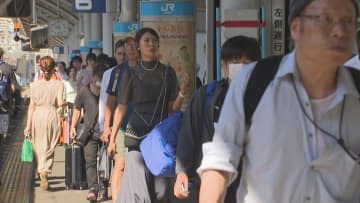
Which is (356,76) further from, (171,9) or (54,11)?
(54,11)

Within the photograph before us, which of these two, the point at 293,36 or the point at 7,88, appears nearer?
the point at 293,36

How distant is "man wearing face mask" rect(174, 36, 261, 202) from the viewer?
13.8 ft

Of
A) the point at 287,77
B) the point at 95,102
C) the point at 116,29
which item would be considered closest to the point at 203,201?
the point at 287,77

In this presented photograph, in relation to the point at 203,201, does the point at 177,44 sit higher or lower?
higher

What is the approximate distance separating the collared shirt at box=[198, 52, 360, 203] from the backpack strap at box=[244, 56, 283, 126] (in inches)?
0.6

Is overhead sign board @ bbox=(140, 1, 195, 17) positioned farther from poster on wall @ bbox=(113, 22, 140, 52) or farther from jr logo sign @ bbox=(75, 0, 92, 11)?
jr logo sign @ bbox=(75, 0, 92, 11)

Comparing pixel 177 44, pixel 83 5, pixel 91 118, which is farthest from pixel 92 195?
pixel 83 5

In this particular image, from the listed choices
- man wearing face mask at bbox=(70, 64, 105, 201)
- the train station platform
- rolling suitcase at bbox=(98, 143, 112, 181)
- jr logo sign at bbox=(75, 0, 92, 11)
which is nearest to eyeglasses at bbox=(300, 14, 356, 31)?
rolling suitcase at bbox=(98, 143, 112, 181)

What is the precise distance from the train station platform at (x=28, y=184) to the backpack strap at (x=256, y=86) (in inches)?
261

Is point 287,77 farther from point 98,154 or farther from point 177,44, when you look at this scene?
point 177,44

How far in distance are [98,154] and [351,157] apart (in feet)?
22.6

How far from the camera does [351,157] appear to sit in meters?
2.45

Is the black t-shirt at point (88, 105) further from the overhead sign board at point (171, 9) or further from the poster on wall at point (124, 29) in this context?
the poster on wall at point (124, 29)

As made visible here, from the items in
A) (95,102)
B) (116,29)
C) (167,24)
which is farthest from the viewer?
(116,29)
